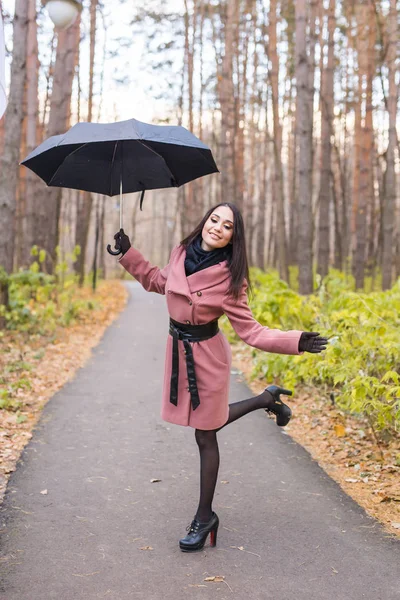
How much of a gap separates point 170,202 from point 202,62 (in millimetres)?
39225

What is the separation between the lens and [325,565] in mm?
3330

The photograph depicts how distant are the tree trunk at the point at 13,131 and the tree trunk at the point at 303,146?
457cm

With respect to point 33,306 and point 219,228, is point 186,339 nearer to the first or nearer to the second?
point 219,228

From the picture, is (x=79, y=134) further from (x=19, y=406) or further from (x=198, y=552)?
(x=19, y=406)

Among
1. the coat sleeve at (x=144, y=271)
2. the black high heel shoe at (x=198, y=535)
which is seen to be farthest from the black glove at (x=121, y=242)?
the black high heel shoe at (x=198, y=535)

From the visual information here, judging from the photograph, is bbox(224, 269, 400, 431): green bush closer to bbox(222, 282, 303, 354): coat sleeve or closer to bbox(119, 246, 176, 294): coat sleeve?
bbox(222, 282, 303, 354): coat sleeve

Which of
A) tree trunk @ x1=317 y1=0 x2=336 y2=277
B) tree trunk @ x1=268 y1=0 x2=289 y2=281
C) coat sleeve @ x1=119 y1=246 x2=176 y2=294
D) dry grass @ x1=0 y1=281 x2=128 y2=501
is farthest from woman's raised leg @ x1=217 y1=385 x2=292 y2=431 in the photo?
tree trunk @ x1=268 y1=0 x2=289 y2=281

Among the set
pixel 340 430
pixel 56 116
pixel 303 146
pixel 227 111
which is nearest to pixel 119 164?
pixel 340 430

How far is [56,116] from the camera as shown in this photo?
13273 mm

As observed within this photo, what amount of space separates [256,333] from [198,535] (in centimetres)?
120

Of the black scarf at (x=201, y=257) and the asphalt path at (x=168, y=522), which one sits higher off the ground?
the black scarf at (x=201, y=257)

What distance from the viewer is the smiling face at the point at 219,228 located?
3.60 m

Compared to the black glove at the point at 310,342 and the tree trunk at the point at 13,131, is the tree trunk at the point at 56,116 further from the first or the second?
the black glove at the point at 310,342

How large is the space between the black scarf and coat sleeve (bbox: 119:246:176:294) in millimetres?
211
